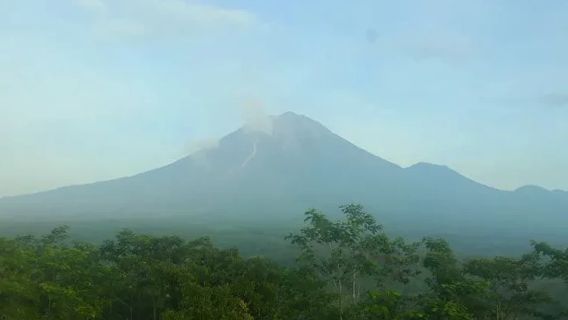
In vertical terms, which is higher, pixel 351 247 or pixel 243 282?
pixel 351 247

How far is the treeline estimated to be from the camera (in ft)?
54.5

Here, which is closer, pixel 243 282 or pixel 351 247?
pixel 243 282

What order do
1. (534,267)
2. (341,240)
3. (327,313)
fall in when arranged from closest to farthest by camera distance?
(327,313) < (534,267) < (341,240)

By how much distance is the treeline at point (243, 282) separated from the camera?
1661 centimetres

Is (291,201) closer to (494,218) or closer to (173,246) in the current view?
(494,218)

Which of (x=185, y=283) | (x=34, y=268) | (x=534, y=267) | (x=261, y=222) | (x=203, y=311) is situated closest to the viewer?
(x=203, y=311)

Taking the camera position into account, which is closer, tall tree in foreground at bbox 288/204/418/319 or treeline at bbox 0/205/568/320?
treeline at bbox 0/205/568/320

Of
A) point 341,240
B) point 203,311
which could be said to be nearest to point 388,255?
point 341,240

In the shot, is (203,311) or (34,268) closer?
(203,311)

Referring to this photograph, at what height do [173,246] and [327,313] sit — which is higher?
[173,246]

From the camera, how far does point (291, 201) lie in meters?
186

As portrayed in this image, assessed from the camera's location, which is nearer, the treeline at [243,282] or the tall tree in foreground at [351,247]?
the treeline at [243,282]

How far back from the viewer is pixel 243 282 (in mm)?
16703

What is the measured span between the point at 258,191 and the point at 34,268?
179 metres
